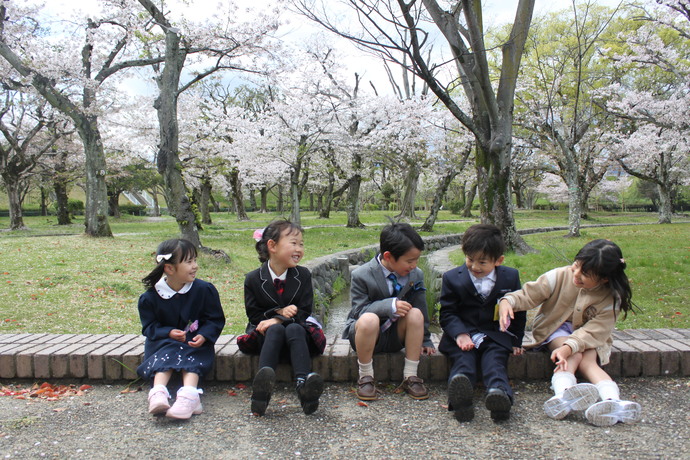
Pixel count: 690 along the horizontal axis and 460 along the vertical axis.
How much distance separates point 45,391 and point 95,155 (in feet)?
35.6

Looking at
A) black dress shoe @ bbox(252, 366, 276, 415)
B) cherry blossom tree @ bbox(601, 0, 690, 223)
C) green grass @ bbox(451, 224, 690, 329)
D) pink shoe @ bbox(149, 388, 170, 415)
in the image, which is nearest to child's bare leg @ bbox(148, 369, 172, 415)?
pink shoe @ bbox(149, 388, 170, 415)

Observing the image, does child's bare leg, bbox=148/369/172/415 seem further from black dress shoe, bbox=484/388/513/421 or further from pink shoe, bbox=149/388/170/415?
black dress shoe, bbox=484/388/513/421

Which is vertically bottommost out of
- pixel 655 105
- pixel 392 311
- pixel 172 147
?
pixel 392 311

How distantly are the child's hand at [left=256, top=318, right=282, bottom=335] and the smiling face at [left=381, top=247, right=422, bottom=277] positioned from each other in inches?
29.3

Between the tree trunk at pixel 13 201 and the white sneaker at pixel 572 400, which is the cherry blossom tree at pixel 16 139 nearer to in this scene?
the tree trunk at pixel 13 201

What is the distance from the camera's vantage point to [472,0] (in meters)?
6.39

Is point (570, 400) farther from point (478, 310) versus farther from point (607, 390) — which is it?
point (478, 310)

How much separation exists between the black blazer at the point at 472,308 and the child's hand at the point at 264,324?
3.31 ft

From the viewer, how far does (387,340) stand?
273 centimetres

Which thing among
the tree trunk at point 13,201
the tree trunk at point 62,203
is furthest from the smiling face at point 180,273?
the tree trunk at point 62,203

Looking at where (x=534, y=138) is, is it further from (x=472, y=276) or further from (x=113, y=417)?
(x=113, y=417)

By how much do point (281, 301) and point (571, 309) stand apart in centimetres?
176

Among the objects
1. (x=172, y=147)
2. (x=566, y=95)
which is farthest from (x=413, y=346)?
(x=566, y=95)

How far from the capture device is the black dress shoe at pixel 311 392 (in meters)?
2.26
